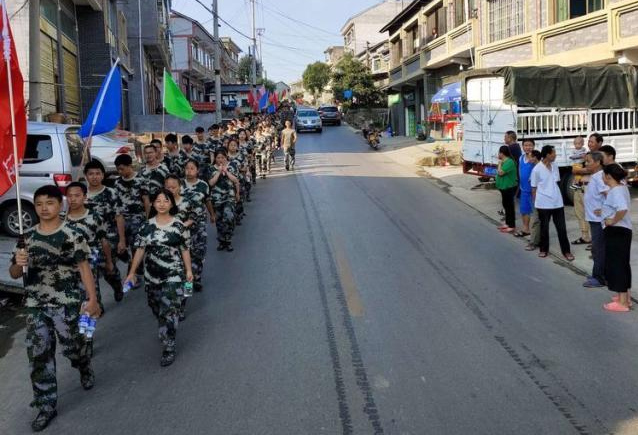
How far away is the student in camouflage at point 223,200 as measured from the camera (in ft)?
32.3

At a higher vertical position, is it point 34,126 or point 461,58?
point 461,58

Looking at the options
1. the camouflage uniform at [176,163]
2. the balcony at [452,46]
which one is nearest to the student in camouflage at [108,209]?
the camouflage uniform at [176,163]

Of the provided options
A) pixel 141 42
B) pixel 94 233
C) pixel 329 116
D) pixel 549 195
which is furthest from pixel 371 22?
pixel 94 233

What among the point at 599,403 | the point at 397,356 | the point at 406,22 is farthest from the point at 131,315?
the point at 406,22

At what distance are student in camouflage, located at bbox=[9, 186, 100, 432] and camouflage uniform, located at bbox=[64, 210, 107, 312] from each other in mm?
156

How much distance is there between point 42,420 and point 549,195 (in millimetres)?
7150

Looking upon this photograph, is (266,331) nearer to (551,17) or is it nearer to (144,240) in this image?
(144,240)

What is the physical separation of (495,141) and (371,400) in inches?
408

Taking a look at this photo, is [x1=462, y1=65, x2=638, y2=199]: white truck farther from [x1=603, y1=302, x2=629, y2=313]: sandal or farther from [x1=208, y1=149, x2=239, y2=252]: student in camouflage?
[x1=603, y1=302, x2=629, y2=313]: sandal

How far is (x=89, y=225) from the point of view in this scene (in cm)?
567

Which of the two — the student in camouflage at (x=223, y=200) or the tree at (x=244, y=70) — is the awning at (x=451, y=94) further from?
the tree at (x=244, y=70)

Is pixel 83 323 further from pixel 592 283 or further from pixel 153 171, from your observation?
pixel 592 283

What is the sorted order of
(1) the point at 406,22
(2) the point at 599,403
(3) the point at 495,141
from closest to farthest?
(2) the point at 599,403 → (3) the point at 495,141 → (1) the point at 406,22

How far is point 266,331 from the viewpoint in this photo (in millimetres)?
6117
